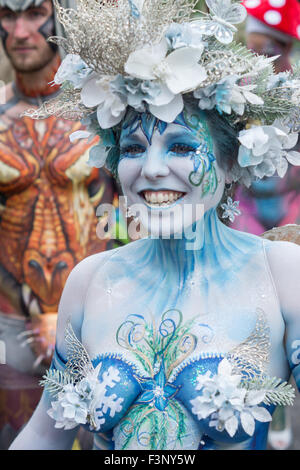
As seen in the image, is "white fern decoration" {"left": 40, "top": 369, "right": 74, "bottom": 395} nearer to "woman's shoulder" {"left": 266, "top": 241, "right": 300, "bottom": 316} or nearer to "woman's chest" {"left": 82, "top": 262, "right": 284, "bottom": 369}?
"woman's chest" {"left": 82, "top": 262, "right": 284, "bottom": 369}

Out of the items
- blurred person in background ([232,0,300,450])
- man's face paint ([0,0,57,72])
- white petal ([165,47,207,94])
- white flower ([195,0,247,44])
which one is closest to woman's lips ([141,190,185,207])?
white petal ([165,47,207,94])

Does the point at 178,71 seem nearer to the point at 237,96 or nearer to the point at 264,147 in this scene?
the point at 237,96

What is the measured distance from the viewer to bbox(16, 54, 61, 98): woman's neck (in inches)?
117

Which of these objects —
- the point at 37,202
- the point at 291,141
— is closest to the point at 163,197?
the point at 291,141

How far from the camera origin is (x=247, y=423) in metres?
1.36

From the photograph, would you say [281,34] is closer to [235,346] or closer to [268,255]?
[268,255]

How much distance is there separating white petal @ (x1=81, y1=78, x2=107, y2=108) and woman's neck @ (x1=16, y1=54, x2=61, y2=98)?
5.07 ft

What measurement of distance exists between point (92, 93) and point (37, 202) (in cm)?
143

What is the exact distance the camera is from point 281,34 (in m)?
3.05

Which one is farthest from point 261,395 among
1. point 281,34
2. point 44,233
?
point 281,34

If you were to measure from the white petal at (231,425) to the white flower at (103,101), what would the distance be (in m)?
0.65

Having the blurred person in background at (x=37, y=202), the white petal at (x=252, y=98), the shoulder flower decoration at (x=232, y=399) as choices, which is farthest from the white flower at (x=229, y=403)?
the blurred person in background at (x=37, y=202)

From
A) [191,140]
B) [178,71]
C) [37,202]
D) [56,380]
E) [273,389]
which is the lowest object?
[37,202]

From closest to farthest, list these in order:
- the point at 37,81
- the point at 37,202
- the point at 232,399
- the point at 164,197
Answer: the point at 232,399 < the point at 164,197 < the point at 37,202 < the point at 37,81
